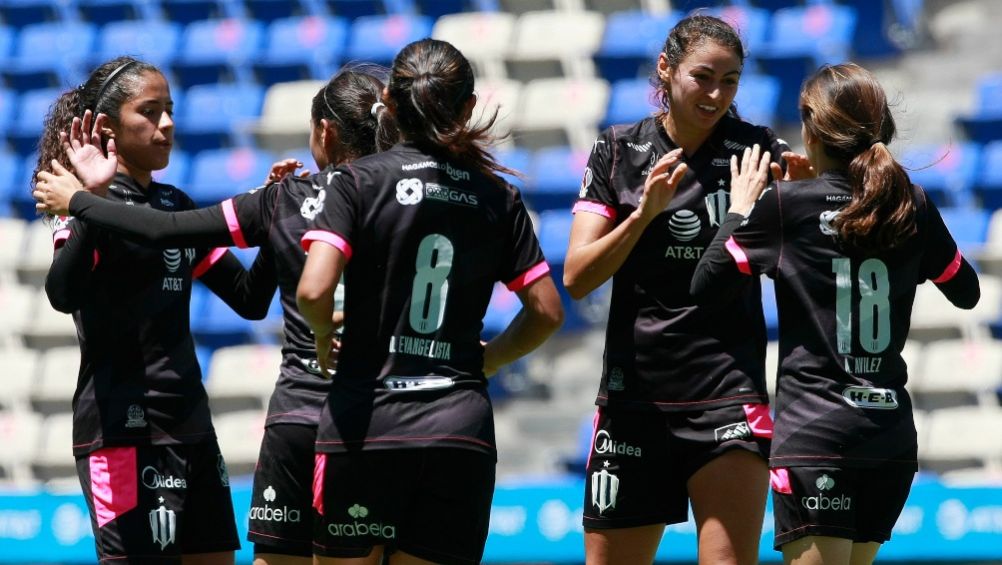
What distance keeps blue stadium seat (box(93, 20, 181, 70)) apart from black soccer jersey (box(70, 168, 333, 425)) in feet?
26.2

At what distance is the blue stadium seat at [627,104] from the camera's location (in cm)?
981

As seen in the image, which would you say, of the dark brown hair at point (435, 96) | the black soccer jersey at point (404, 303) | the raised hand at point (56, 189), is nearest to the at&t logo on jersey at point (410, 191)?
the black soccer jersey at point (404, 303)

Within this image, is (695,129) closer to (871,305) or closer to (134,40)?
(871,305)

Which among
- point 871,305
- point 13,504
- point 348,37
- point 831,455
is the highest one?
point 348,37

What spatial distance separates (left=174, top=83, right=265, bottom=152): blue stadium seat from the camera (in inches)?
431

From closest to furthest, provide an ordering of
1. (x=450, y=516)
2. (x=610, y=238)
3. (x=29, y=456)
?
(x=450, y=516), (x=610, y=238), (x=29, y=456)

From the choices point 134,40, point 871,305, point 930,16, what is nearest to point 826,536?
point 871,305

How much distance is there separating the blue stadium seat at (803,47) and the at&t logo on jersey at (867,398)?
20.6 feet

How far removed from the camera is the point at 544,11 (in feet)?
36.0

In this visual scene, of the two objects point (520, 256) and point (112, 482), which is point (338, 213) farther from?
point (112, 482)

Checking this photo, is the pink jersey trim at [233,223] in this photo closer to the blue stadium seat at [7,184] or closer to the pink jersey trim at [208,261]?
the pink jersey trim at [208,261]

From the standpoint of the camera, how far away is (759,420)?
154 inches

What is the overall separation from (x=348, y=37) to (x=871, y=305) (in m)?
8.18

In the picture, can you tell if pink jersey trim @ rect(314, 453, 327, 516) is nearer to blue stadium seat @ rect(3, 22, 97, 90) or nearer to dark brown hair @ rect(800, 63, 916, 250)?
dark brown hair @ rect(800, 63, 916, 250)
